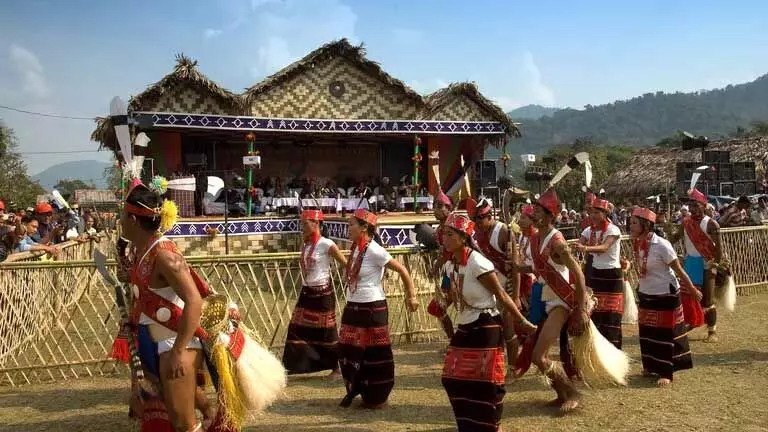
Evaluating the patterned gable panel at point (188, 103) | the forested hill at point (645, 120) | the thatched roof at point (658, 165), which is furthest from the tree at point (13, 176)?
the forested hill at point (645, 120)

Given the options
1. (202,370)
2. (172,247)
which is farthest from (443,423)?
(172,247)

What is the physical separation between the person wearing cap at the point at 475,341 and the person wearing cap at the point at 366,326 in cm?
120

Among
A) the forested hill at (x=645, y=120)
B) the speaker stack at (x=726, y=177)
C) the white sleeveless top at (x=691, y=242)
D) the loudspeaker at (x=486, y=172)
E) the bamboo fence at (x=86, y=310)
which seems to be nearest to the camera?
the bamboo fence at (x=86, y=310)

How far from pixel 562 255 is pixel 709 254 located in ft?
13.9

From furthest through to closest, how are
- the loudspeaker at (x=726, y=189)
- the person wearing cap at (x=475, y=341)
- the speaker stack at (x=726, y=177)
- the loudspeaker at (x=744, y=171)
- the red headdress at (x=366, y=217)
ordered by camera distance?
the loudspeaker at (x=744, y=171) → the loudspeaker at (x=726, y=189) → the speaker stack at (x=726, y=177) → the red headdress at (x=366, y=217) → the person wearing cap at (x=475, y=341)

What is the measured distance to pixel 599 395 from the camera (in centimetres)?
571

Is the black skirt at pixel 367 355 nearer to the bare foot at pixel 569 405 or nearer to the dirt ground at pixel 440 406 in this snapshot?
the dirt ground at pixel 440 406

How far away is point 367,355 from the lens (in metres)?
5.44

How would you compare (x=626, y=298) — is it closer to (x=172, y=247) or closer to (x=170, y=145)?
(x=172, y=247)

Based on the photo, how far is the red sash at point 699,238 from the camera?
8.07m

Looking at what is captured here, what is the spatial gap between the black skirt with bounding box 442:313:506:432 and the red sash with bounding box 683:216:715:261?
5004 millimetres

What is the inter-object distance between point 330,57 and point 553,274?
1553 cm

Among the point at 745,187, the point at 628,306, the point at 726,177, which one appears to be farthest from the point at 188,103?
the point at 745,187

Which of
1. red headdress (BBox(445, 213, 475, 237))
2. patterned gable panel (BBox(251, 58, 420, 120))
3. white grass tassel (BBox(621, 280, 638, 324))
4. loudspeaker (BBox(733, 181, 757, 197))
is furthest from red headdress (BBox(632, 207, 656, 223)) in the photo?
loudspeaker (BBox(733, 181, 757, 197))
